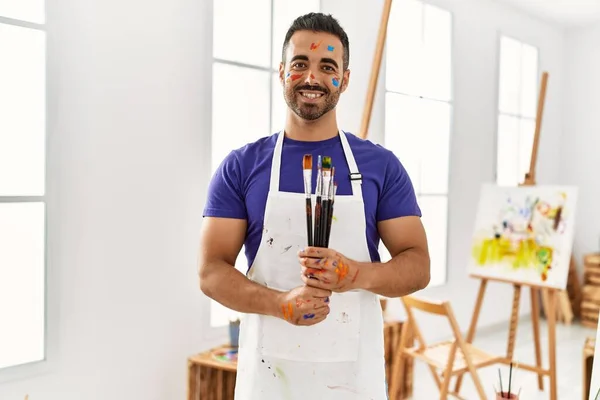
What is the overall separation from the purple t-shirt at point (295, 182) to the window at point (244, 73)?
5.52ft

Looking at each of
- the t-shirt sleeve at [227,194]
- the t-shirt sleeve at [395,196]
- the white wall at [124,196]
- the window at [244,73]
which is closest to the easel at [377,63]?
the window at [244,73]

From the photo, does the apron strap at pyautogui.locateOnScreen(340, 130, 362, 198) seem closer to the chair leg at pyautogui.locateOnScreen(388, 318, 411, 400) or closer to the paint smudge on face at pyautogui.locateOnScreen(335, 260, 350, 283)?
the paint smudge on face at pyautogui.locateOnScreen(335, 260, 350, 283)

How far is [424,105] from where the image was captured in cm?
457

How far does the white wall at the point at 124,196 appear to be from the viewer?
8.00 feet

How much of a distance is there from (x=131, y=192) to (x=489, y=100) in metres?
3.61

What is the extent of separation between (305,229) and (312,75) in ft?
1.30

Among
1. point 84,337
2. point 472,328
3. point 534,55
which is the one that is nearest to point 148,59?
point 84,337

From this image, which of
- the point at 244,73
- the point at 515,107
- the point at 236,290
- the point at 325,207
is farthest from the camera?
the point at 515,107

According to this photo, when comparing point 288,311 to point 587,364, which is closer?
point 288,311

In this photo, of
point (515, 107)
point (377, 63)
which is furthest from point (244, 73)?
point (515, 107)

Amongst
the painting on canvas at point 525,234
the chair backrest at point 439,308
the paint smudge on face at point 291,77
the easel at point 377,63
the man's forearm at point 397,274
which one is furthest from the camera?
the painting on canvas at point 525,234

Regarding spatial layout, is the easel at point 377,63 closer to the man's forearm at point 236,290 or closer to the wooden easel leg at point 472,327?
the wooden easel leg at point 472,327

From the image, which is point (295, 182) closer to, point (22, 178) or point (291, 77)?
point (291, 77)

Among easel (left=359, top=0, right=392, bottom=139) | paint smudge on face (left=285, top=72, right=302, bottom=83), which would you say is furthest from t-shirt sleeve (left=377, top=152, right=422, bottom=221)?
easel (left=359, top=0, right=392, bottom=139)
